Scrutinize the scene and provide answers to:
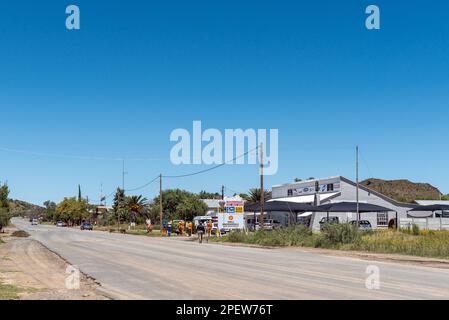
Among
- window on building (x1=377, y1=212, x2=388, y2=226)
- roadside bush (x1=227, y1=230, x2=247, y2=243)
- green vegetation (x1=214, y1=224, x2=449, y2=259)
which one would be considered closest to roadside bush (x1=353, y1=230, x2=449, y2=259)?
green vegetation (x1=214, y1=224, x2=449, y2=259)

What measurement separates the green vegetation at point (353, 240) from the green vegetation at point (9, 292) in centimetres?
2052

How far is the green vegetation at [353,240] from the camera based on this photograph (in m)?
30.3

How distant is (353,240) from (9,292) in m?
26.5

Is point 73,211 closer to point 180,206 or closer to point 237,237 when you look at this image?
point 180,206

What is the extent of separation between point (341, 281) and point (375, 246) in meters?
17.5

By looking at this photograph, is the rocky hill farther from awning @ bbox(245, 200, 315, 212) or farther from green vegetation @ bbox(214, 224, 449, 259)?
green vegetation @ bbox(214, 224, 449, 259)

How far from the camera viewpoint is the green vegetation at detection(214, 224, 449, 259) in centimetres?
3028

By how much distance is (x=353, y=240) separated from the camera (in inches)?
1430

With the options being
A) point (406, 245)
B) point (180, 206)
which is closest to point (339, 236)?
point (406, 245)
